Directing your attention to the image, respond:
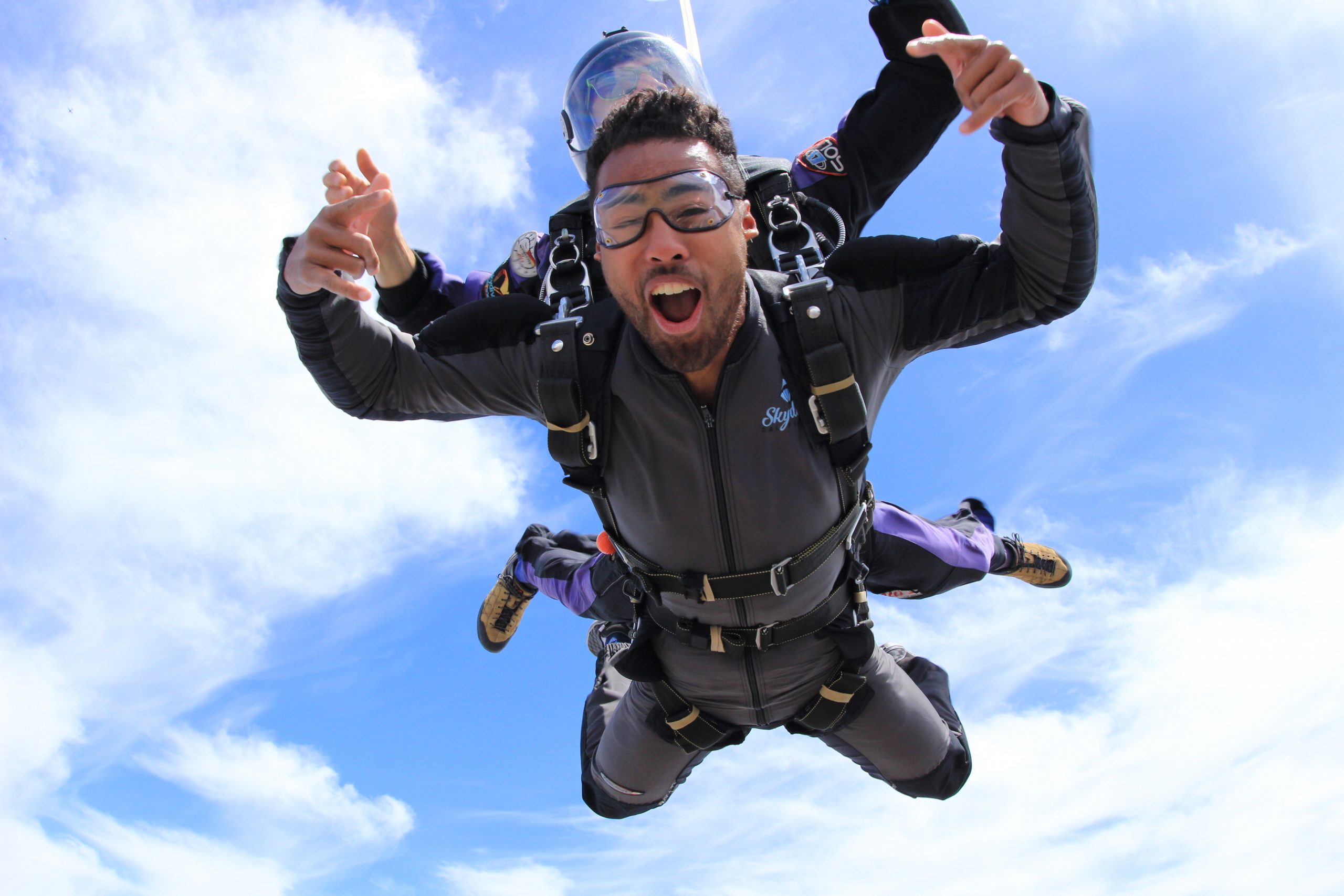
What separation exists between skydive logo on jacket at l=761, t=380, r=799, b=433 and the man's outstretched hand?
0.87 meters

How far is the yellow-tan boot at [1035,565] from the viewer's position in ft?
17.9

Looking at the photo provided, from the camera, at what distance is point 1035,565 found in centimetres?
554

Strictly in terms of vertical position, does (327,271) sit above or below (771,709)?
above

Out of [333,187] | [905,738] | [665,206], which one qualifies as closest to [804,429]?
[665,206]

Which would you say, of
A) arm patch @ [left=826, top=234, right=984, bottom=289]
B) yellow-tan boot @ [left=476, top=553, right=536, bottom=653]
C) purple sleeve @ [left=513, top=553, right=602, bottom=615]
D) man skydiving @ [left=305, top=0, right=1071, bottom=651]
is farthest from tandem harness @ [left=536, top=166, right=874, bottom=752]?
yellow-tan boot @ [left=476, top=553, right=536, bottom=653]

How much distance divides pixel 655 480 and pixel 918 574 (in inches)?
92.3

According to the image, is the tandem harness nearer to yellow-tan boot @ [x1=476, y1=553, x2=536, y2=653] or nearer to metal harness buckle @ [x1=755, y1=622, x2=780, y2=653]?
metal harness buckle @ [x1=755, y1=622, x2=780, y2=653]

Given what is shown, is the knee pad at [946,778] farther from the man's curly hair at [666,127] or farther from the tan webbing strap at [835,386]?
the man's curly hair at [666,127]

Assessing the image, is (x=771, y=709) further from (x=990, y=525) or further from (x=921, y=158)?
(x=990, y=525)

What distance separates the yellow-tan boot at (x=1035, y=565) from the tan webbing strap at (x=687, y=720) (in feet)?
9.16

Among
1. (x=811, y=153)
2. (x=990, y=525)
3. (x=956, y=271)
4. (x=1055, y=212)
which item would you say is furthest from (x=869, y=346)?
(x=990, y=525)

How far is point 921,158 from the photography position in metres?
3.57

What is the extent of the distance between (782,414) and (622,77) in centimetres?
182

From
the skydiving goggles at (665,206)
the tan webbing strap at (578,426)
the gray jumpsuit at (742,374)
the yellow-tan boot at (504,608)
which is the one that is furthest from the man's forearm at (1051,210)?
the yellow-tan boot at (504,608)
